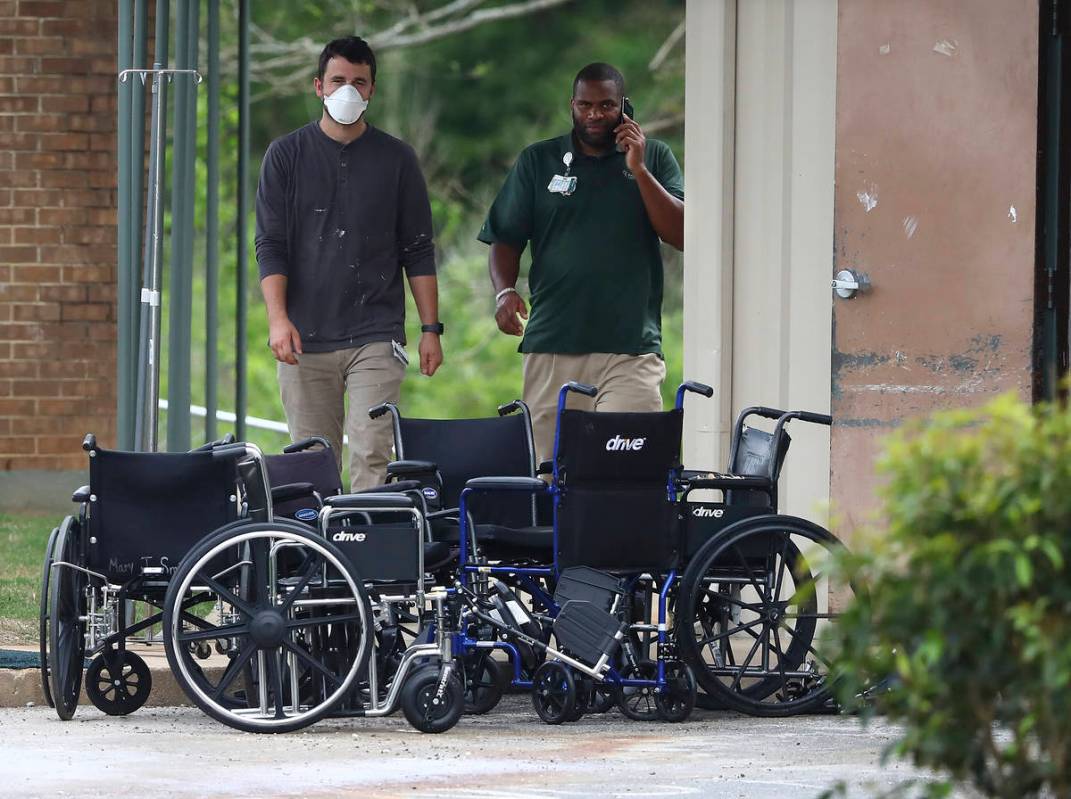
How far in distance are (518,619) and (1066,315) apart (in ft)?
7.00

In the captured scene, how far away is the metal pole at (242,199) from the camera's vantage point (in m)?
8.43

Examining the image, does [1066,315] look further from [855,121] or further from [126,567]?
[126,567]

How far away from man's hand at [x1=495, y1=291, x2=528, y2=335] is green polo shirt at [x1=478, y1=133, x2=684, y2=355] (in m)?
0.08

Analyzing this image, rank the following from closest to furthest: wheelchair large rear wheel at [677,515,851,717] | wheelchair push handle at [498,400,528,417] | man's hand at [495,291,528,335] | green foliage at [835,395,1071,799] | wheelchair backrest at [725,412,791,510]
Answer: green foliage at [835,395,1071,799], wheelchair large rear wheel at [677,515,851,717], wheelchair backrest at [725,412,791,510], wheelchair push handle at [498,400,528,417], man's hand at [495,291,528,335]

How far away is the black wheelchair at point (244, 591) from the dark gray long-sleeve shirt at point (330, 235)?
1.21 metres

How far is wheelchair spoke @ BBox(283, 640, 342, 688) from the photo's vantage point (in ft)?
20.3

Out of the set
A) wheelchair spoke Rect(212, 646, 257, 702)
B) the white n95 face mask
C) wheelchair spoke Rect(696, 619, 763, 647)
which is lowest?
wheelchair spoke Rect(212, 646, 257, 702)

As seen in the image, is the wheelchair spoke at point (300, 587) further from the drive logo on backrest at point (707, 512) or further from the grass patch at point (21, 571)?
the grass patch at point (21, 571)

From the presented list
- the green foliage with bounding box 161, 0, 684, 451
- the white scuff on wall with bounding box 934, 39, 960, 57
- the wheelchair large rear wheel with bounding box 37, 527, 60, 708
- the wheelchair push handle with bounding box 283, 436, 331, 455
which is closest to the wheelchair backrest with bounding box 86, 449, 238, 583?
the wheelchair large rear wheel with bounding box 37, 527, 60, 708

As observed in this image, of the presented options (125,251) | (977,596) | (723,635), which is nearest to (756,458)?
(723,635)

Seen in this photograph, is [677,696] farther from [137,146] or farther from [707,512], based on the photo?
[137,146]

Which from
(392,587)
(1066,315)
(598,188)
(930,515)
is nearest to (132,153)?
(598,188)

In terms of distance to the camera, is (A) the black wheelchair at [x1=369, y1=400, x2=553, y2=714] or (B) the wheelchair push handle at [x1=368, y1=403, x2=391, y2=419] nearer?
(A) the black wheelchair at [x1=369, y1=400, x2=553, y2=714]

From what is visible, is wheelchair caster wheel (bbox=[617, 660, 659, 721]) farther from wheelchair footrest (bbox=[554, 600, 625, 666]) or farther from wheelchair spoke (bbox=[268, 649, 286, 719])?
wheelchair spoke (bbox=[268, 649, 286, 719])
